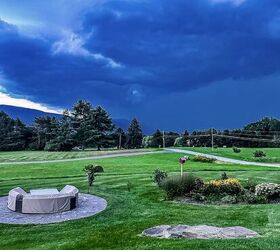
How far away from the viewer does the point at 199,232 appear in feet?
35.1

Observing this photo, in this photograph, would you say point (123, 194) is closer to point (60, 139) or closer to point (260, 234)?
point (260, 234)

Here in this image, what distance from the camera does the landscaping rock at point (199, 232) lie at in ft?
34.1

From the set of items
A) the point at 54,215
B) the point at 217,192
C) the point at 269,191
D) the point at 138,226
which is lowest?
the point at 54,215

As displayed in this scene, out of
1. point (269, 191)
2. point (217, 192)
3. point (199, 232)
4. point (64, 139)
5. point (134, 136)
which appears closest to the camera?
point (199, 232)

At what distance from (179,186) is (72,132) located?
6058 centimetres

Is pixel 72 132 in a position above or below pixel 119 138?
above

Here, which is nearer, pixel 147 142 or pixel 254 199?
pixel 254 199

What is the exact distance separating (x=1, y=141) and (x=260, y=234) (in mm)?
76953

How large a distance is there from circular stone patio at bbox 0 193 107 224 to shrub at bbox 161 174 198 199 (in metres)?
3.09

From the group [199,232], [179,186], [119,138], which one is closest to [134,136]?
[119,138]

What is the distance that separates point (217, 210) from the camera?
15.3 meters

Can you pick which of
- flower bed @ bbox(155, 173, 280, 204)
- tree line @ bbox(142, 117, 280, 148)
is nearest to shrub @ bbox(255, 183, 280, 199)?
flower bed @ bbox(155, 173, 280, 204)

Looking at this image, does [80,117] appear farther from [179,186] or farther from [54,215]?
[54,215]

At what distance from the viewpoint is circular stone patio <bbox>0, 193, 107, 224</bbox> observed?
14.8 metres
